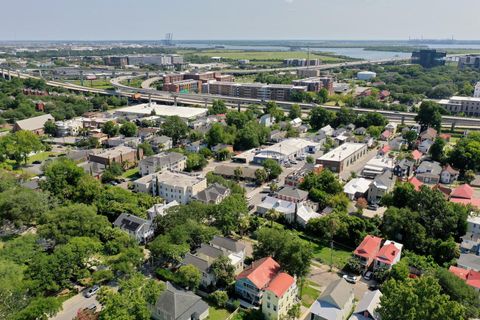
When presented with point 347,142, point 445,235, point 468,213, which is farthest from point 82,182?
point 347,142

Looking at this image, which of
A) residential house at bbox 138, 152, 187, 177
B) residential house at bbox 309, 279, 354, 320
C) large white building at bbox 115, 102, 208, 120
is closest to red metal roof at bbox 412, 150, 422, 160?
residential house at bbox 138, 152, 187, 177

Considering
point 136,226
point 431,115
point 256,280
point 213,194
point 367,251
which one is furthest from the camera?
point 431,115

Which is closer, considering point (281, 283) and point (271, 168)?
point (281, 283)

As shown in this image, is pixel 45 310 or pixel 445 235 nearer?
pixel 45 310

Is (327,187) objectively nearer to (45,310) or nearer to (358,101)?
(45,310)

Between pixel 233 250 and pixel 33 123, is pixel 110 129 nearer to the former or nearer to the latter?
pixel 33 123

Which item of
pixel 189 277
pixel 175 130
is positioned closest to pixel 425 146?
pixel 175 130

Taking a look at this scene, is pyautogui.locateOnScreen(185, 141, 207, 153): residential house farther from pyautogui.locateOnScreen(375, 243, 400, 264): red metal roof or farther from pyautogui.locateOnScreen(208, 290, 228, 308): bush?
pyautogui.locateOnScreen(375, 243, 400, 264): red metal roof
